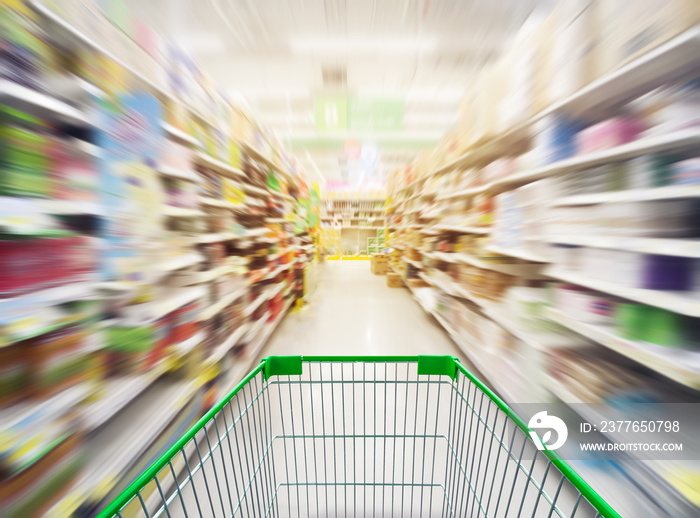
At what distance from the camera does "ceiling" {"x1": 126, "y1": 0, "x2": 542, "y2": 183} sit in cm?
151

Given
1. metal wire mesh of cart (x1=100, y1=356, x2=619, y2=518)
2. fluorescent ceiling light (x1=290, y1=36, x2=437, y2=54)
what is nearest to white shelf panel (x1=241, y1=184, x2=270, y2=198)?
fluorescent ceiling light (x1=290, y1=36, x2=437, y2=54)

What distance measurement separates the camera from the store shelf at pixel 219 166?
4.76 ft

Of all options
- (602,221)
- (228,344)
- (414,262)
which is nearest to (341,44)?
(602,221)

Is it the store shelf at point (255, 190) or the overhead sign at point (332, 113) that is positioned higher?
the overhead sign at point (332, 113)

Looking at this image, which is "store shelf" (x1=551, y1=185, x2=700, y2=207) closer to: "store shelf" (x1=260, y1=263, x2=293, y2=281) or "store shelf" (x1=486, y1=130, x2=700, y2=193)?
"store shelf" (x1=486, y1=130, x2=700, y2=193)

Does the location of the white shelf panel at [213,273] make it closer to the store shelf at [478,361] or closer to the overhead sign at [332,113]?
the store shelf at [478,361]

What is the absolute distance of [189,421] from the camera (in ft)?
4.09

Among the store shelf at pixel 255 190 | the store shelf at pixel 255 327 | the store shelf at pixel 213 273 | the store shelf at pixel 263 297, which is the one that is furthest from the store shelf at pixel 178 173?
the store shelf at pixel 255 327

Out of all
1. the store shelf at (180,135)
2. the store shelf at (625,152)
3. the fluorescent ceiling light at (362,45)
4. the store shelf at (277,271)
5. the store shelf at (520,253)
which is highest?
the fluorescent ceiling light at (362,45)

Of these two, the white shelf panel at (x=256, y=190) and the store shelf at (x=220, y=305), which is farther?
the white shelf panel at (x=256, y=190)

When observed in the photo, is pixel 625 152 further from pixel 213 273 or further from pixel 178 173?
pixel 213 273

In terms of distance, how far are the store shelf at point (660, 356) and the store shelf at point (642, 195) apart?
46cm

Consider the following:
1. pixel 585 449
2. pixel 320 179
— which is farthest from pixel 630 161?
pixel 320 179

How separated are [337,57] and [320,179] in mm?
5519
